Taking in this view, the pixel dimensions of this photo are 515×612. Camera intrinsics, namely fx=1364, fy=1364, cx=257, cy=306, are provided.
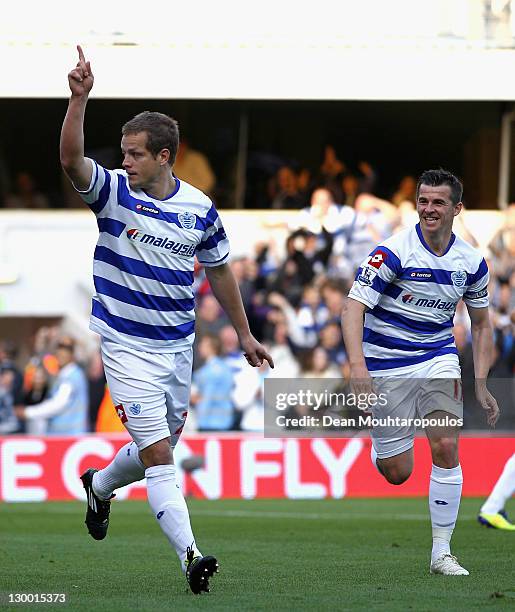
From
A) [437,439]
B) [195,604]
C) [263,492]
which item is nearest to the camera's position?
[195,604]

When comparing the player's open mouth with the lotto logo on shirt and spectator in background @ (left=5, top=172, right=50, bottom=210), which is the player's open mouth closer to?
the lotto logo on shirt

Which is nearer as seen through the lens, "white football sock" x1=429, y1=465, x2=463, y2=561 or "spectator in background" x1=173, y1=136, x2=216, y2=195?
"white football sock" x1=429, y1=465, x2=463, y2=561

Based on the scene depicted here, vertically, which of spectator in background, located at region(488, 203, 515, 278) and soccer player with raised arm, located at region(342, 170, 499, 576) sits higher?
spectator in background, located at region(488, 203, 515, 278)

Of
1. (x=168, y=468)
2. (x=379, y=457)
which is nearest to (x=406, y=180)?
(x=379, y=457)

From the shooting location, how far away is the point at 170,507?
656 centimetres

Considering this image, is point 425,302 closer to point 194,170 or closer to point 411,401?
point 411,401

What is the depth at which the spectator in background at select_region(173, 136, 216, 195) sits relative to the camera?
20653 millimetres

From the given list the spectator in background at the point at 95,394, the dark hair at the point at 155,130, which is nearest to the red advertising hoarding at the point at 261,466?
the spectator in background at the point at 95,394

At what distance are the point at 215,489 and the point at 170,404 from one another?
8.10 m

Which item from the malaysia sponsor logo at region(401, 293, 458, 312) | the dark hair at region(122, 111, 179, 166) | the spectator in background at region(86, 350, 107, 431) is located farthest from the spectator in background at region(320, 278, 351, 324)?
the dark hair at region(122, 111, 179, 166)

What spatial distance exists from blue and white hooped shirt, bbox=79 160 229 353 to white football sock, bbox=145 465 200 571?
2.06 ft

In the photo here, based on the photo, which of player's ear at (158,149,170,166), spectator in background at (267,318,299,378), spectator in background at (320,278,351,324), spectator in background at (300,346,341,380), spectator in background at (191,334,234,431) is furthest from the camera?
spectator in background at (320,278,351,324)

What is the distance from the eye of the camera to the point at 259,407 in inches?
614

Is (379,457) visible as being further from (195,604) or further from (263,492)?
(263,492)
